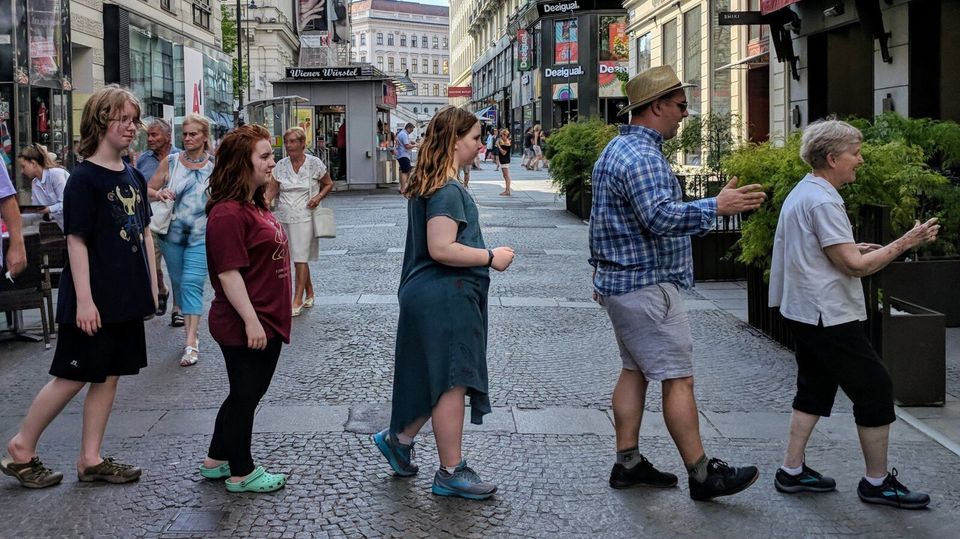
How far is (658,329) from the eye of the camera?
4.79 m

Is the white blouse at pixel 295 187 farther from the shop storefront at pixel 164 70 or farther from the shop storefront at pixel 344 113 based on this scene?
the shop storefront at pixel 344 113

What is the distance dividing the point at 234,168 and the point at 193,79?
27.4 meters

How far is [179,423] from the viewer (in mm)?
6332

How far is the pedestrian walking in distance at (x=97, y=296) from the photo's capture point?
16.6ft

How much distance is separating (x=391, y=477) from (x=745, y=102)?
20.1m

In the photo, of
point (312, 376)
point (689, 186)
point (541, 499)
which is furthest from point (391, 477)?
point (689, 186)

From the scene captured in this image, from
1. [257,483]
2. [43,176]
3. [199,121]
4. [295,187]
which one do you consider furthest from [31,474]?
A: [43,176]

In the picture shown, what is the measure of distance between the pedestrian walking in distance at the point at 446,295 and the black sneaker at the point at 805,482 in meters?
1.30

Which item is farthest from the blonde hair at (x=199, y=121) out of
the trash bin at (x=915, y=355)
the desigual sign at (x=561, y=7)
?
the desigual sign at (x=561, y=7)

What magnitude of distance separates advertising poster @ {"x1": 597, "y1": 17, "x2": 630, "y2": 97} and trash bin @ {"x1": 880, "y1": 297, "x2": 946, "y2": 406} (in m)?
47.5

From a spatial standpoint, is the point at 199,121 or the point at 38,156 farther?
the point at 38,156

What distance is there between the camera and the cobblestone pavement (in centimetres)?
468

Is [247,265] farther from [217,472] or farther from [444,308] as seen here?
[217,472]

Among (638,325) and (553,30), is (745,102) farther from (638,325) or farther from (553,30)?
(553,30)
